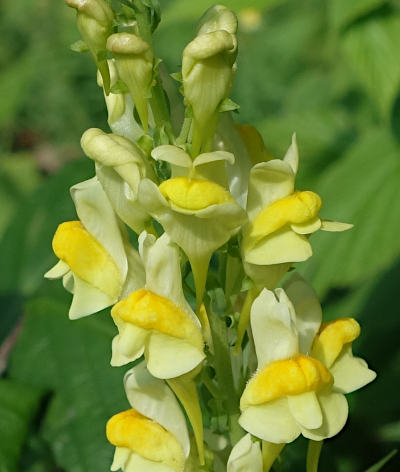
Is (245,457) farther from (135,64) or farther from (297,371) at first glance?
(135,64)

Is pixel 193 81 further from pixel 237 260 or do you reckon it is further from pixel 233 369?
pixel 233 369

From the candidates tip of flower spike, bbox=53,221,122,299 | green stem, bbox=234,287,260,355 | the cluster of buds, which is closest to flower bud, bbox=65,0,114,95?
the cluster of buds

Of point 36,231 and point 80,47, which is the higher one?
point 80,47

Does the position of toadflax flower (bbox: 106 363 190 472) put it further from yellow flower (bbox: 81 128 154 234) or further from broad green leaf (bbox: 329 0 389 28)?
broad green leaf (bbox: 329 0 389 28)

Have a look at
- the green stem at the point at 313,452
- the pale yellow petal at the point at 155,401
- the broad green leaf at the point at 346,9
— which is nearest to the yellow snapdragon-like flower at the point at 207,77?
the pale yellow petal at the point at 155,401

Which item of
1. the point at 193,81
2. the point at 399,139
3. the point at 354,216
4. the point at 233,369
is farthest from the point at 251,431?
the point at 399,139

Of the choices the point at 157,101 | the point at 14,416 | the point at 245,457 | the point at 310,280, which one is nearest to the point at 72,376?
the point at 14,416
